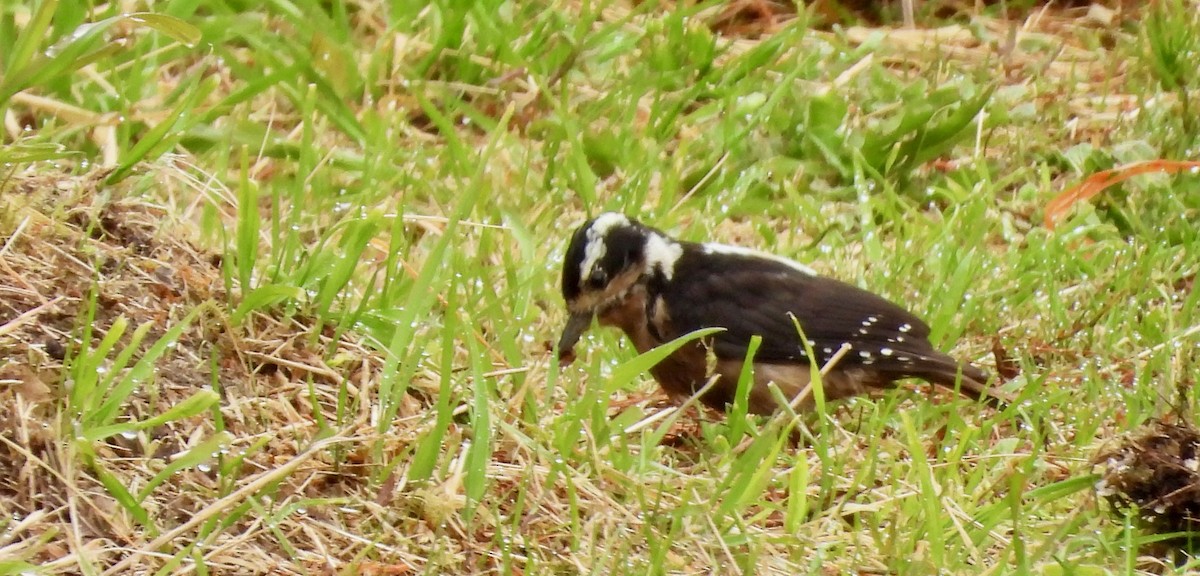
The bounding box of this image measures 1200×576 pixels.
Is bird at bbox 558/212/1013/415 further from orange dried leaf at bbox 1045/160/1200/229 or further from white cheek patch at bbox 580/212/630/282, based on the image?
orange dried leaf at bbox 1045/160/1200/229

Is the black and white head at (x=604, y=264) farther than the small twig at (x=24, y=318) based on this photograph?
Yes

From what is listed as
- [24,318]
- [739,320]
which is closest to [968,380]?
[739,320]

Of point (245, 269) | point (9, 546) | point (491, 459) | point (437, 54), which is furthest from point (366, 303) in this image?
point (437, 54)

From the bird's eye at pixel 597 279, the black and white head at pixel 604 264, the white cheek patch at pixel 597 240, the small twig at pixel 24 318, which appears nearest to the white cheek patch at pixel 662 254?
the black and white head at pixel 604 264

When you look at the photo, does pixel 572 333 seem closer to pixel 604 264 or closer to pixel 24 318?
pixel 604 264

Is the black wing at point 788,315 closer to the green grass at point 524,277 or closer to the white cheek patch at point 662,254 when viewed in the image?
the white cheek patch at point 662,254

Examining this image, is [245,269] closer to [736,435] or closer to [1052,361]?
[736,435]
